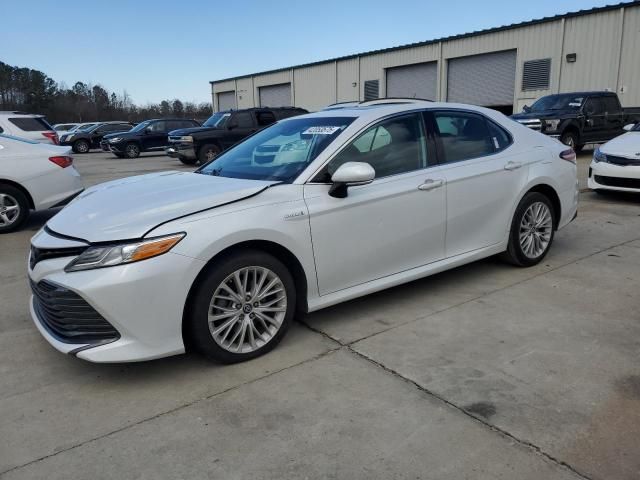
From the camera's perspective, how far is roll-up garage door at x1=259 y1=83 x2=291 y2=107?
4062 centimetres

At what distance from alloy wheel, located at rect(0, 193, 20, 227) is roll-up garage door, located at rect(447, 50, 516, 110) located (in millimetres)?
23551

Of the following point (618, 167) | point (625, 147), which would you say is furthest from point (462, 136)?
point (625, 147)

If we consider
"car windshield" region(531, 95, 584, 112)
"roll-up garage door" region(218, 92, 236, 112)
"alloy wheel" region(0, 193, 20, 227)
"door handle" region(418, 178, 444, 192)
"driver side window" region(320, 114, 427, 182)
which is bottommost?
"alloy wheel" region(0, 193, 20, 227)

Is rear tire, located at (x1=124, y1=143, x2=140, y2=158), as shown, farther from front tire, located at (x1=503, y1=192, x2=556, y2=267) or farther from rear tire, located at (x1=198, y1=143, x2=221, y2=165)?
front tire, located at (x1=503, y1=192, x2=556, y2=267)

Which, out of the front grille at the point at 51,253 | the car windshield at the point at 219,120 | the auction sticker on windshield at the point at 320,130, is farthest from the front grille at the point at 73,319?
the car windshield at the point at 219,120

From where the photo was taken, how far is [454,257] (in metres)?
4.52

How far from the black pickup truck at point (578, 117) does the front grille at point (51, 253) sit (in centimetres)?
1402

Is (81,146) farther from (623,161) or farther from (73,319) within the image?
(73,319)

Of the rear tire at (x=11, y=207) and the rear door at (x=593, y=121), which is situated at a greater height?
the rear door at (x=593, y=121)

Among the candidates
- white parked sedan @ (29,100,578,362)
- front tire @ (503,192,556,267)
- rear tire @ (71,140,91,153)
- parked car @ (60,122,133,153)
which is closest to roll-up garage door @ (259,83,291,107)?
parked car @ (60,122,133,153)

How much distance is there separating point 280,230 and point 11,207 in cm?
575

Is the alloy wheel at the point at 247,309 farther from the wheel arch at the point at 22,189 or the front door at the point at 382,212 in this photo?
the wheel arch at the point at 22,189

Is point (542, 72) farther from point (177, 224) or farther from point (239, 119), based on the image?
point (177, 224)

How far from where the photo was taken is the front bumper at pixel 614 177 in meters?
8.18
